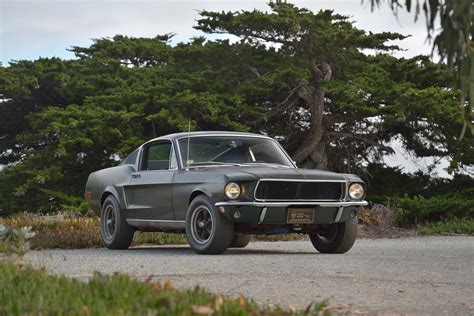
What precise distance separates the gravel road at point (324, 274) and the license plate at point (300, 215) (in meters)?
0.46

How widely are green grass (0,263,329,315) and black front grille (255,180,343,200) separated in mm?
5012

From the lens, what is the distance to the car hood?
35.0 ft

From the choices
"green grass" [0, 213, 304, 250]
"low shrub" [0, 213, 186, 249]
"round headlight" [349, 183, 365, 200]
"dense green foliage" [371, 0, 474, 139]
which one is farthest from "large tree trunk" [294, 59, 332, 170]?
"dense green foliage" [371, 0, 474, 139]

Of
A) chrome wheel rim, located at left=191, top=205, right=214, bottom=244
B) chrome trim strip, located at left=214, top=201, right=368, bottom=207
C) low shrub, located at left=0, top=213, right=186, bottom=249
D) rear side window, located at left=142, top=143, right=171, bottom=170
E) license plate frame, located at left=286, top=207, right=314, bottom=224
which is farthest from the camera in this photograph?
low shrub, located at left=0, top=213, right=186, bottom=249

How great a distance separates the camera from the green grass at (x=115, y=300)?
4637 mm

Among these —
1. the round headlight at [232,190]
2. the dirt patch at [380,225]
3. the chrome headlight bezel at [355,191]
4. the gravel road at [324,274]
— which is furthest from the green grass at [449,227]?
the round headlight at [232,190]

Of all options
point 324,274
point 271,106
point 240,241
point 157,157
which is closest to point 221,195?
point 157,157

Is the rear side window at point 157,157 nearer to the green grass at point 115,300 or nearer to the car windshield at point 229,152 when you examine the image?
the car windshield at point 229,152

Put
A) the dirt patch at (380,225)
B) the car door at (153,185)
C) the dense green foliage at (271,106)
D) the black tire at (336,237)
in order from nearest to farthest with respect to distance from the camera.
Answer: the black tire at (336,237) < the car door at (153,185) < the dirt patch at (380,225) < the dense green foliage at (271,106)

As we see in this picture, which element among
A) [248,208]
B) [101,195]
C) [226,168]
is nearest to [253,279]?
[248,208]

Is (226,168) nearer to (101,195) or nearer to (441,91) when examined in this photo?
(101,195)

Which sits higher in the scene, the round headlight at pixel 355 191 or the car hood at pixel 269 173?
the car hood at pixel 269 173

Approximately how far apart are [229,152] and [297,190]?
1.53 m

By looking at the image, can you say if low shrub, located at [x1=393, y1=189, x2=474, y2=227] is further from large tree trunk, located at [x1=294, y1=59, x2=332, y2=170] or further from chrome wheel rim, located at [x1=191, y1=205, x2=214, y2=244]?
chrome wheel rim, located at [x1=191, y1=205, x2=214, y2=244]
